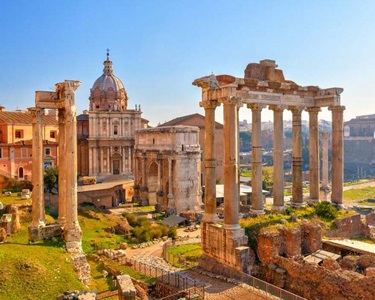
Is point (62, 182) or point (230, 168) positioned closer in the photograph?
point (230, 168)

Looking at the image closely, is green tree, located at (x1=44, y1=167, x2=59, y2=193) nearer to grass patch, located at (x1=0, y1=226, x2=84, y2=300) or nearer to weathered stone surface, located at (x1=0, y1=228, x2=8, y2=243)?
weathered stone surface, located at (x1=0, y1=228, x2=8, y2=243)

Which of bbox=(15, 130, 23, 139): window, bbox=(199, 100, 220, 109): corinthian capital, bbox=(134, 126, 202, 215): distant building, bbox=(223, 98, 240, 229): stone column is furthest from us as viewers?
bbox=(15, 130, 23, 139): window

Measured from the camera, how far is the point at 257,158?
61.1 feet

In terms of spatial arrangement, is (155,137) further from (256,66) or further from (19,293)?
(19,293)

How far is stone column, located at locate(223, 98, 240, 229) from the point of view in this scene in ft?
51.7

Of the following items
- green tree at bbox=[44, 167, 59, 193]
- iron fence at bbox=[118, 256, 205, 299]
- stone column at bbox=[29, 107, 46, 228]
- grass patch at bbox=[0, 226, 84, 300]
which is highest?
stone column at bbox=[29, 107, 46, 228]

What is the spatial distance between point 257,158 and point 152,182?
26089 millimetres

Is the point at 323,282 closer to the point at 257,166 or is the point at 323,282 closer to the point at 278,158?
the point at 257,166

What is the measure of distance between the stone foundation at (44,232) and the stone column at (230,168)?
731cm

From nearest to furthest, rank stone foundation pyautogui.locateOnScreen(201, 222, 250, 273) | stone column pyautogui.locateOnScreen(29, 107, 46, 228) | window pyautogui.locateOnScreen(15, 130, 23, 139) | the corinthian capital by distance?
stone foundation pyautogui.locateOnScreen(201, 222, 250, 273) < the corinthian capital < stone column pyautogui.locateOnScreen(29, 107, 46, 228) < window pyautogui.locateOnScreen(15, 130, 23, 139)

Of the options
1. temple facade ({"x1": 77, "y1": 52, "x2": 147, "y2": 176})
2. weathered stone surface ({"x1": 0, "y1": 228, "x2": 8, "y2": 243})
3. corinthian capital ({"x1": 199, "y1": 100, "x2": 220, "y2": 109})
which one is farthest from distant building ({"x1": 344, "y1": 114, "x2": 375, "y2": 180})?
weathered stone surface ({"x1": 0, "y1": 228, "x2": 8, "y2": 243})

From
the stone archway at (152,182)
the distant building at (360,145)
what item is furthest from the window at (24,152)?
the distant building at (360,145)

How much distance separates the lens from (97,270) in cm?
1794

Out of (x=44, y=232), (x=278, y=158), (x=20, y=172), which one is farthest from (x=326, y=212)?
(x=20, y=172)
